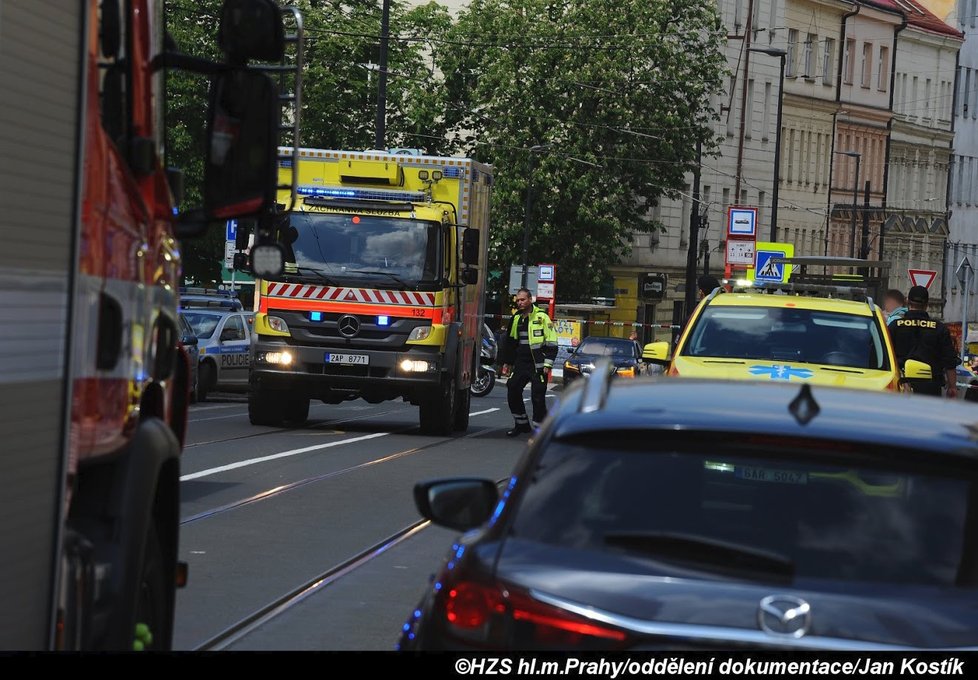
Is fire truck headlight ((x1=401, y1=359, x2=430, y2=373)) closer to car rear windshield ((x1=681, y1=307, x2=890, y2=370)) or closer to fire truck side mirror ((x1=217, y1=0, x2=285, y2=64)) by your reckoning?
car rear windshield ((x1=681, y1=307, x2=890, y2=370))

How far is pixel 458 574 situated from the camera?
16.0 ft

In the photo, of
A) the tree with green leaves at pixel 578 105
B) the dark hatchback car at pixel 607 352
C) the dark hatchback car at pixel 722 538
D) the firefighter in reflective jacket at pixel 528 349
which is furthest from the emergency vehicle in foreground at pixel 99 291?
the tree with green leaves at pixel 578 105

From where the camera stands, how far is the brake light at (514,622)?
4531 millimetres

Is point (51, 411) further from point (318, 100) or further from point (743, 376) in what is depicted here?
point (318, 100)

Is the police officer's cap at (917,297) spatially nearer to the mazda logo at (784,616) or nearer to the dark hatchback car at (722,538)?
the dark hatchback car at (722,538)

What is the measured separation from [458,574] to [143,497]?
4.21 feet

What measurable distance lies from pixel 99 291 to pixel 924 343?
1456 cm

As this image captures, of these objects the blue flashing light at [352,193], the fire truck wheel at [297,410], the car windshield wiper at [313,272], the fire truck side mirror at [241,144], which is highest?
the blue flashing light at [352,193]

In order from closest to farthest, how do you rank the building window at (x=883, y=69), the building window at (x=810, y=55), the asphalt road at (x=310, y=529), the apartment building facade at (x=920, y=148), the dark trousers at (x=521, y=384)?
the asphalt road at (x=310, y=529) < the dark trousers at (x=521, y=384) < the building window at (x=810, y=55) < the building window at (x=883, y=69) < the apartment building facade at (x=920, y=148)

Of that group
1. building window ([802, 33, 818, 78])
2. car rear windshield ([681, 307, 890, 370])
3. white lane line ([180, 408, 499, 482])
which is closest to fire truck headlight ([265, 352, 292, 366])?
white lane line ([180, 408, 499, 482])

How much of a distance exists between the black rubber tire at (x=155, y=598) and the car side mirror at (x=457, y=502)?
0.87 metres

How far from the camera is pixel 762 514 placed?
16.1 ft

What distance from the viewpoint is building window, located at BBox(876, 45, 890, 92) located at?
94.0 meters

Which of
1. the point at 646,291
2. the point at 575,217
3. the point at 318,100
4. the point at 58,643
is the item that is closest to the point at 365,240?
the point at 58,643
